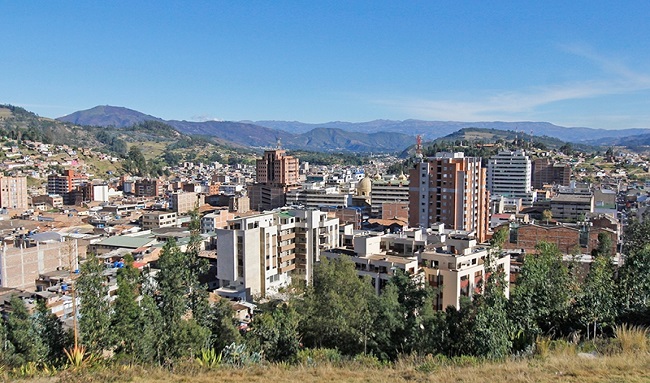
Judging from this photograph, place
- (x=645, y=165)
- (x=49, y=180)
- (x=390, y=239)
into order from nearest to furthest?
(x=390, y=239), (x=49, y=180), (x=645, y=165)

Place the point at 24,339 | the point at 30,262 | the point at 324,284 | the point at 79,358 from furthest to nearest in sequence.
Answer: the point at 30,262
the point at 324,284
the point at 24,339
the point at 79,358

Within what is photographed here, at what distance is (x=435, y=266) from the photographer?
41.5ft

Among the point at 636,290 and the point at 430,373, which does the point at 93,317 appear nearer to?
the point at 430,373

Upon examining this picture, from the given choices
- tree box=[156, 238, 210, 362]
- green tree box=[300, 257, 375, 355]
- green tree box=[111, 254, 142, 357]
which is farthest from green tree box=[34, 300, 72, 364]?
green tree box=[300, 257, 375, 355]

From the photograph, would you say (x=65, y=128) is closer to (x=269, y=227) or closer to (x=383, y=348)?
(x=269, y=227)

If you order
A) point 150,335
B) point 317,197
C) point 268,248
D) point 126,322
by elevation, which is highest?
point 126,322

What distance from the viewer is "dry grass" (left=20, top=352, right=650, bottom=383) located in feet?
16.0

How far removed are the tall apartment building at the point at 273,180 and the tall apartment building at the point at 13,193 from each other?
52.9ft

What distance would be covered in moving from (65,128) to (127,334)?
10406 centimetres

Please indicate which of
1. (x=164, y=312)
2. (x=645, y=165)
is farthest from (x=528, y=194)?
(x=164, y=312)

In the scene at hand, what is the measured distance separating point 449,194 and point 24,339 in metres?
18.8

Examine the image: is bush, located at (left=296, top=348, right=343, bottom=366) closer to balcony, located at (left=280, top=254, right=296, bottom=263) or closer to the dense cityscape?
the dense cityscape

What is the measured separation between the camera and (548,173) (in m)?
52.7

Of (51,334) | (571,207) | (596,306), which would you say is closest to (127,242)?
(51,334)
